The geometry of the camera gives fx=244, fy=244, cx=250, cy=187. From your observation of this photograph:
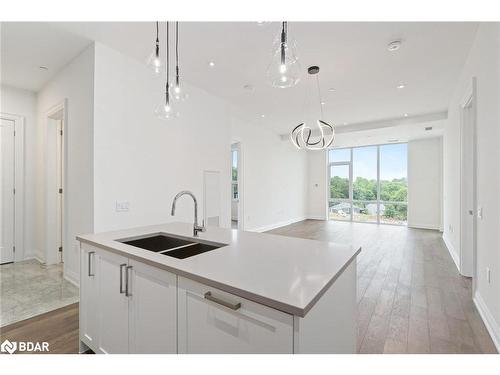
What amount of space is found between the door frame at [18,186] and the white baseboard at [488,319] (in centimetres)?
579

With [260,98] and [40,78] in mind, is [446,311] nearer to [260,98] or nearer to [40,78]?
[260,98]

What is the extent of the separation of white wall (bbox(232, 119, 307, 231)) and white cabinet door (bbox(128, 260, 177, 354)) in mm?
4497

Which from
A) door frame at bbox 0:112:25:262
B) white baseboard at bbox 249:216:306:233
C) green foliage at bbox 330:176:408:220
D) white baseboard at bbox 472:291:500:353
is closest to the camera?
white baseboard at bbox 472:291:500:353

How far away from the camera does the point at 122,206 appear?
9.53 ft

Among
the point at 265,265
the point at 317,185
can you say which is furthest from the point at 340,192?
the point at 265,265

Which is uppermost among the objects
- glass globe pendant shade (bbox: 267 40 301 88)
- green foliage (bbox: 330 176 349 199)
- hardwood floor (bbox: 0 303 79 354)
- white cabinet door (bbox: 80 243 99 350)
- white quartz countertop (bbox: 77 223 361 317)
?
glass globe pendant shade (bbox: 267 40 301 88)

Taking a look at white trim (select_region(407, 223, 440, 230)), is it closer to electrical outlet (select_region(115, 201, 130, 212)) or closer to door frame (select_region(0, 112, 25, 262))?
electrical outlet (select_region(115, 201, 130, 212))

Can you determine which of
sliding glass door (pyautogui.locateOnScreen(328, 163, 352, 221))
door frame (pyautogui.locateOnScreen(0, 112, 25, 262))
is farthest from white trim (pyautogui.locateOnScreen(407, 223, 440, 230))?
door frame (pyautogui.locateOnScreen(0, 112, 25, 262))

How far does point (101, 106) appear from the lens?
272 cm

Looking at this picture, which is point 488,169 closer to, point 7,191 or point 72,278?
point 72,278

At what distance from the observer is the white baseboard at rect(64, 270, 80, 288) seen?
2.90 m

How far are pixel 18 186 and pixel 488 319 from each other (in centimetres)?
601
